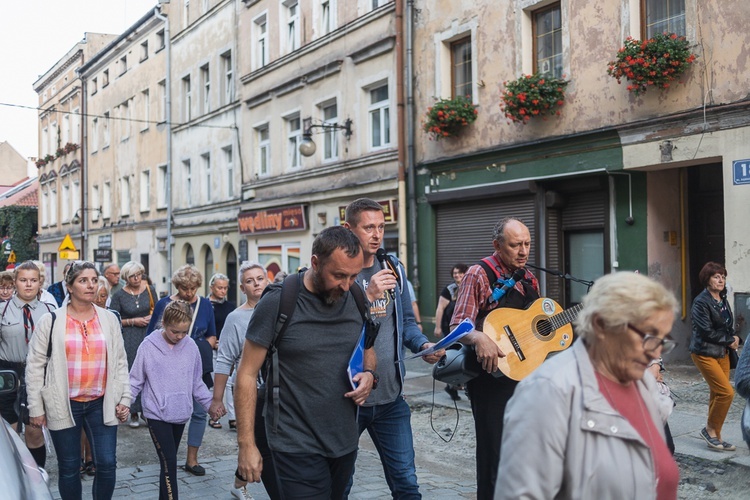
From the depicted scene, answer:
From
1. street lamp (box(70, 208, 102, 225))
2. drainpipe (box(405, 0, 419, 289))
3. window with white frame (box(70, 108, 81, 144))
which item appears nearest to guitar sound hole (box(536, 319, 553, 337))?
drainpipe (box(405, 0, 419, 289))

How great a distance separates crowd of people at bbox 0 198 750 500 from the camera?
241cm

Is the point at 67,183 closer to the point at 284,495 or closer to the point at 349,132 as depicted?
the point at 349,132

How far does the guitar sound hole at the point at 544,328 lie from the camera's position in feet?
15.8

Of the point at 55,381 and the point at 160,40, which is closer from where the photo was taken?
the point at 55,381

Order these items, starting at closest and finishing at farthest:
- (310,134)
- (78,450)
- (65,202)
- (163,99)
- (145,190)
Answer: (78,450), (310,134), (163,99), (145,190), (65,202)

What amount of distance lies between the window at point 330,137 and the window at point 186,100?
9.98 metres

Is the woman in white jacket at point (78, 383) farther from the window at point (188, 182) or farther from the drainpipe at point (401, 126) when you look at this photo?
the window at point (188, 182)

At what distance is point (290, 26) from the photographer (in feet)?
73.3

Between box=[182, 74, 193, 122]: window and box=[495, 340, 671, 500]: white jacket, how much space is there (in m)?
28.0

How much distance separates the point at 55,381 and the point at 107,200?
113ft

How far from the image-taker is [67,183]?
43.7 m

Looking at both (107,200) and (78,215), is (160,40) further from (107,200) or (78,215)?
(78,215)

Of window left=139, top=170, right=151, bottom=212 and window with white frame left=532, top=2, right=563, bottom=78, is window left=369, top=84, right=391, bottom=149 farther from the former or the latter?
window left=139, top=170, right=151, bottom=212

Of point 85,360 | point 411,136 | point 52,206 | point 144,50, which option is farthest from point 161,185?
point 85,360
